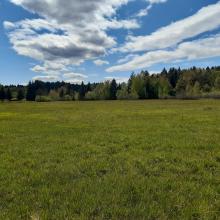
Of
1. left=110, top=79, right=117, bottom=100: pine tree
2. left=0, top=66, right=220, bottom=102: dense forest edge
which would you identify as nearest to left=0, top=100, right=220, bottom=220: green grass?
left=0, top=66, right=220, bottom=102: dense forest edge

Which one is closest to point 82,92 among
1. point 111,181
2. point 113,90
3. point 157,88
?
point 113,90

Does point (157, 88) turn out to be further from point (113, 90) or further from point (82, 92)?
point (82, 92)

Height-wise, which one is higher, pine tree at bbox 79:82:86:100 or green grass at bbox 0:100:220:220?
pine tree at bbox 79:82:86:100

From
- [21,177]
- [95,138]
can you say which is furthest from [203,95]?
[21,177]

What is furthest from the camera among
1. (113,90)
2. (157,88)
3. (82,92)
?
(82,92)

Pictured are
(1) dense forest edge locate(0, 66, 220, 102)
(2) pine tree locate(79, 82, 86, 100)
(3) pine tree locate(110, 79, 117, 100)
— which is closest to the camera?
(1) dense forest edge locate(0, 66, 220, 102)

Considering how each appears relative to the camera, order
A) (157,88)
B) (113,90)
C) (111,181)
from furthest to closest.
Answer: (113,90)
(157,88)
(111,181)

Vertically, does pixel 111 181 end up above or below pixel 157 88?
below

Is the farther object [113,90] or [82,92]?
[82,92]

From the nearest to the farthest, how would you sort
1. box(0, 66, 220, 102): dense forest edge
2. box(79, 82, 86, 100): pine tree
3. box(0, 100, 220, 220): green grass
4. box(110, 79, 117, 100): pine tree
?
1. box(0, 100, 220, 220): green grass
2. box(0, 66, 220, 102): dense forest edge
3. box(110, 79, 117, 100): pine tree
4. box(79, 82, 86, 100): pine tree

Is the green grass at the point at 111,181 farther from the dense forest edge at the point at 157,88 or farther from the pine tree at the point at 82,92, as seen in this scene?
the pine tree at the point at 82,92

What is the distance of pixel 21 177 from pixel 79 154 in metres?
3.70

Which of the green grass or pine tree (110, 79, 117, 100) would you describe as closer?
the green grass

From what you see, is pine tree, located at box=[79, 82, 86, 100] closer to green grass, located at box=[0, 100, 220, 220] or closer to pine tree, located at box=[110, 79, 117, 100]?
pine tree, located at box=[110, 79, 117, 100]
